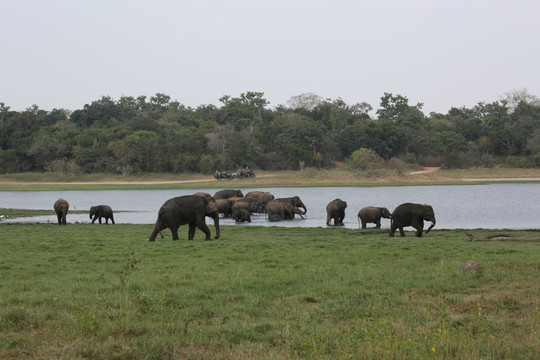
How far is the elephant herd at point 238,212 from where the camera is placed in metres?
17.5

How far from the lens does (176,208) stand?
17.3 meters

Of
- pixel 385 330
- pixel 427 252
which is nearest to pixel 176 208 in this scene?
pixel 427 252

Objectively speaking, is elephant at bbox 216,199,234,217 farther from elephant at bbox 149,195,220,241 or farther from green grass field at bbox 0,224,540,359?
green grass field at bbox 0,224,540,359

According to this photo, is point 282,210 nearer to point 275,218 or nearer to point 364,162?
point 275,218

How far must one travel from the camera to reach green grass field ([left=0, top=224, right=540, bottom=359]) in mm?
6000

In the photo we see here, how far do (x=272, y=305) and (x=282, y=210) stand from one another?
2453 centimetres

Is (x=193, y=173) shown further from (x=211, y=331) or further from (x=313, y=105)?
(x=211, y=331)

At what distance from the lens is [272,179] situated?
73.2 m

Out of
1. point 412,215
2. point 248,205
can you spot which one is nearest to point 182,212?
point 412,215

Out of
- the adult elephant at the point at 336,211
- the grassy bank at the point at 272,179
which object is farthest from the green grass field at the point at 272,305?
the grassy bank at the point at 272,179

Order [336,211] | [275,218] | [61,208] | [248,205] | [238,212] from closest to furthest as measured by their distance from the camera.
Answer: [61,208], [336,211], [238,212], [275,218], [248,205]

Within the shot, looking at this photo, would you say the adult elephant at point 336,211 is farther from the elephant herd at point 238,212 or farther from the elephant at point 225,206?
the elephant at point 225,206

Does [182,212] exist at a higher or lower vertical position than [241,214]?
higher

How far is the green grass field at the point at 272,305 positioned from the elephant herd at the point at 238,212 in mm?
3455
